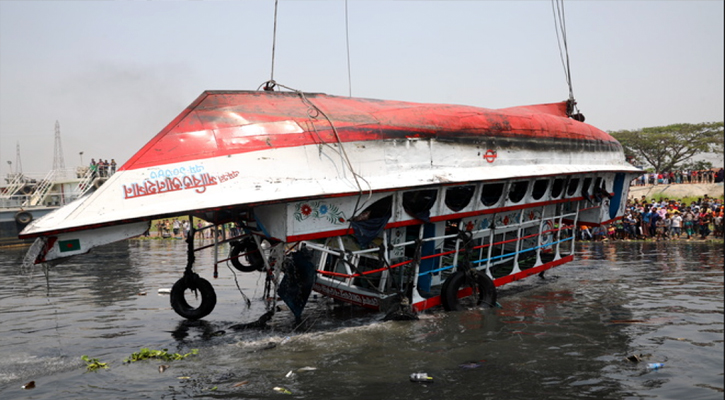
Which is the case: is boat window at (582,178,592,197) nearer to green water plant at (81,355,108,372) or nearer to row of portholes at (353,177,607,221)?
row of portholes at (353,177,607,221)

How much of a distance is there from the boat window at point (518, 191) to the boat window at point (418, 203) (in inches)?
97.3

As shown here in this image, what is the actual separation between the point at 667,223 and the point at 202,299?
19.9 meters

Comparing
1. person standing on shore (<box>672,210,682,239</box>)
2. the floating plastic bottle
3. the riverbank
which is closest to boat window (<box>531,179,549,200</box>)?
the floating plastic bottle

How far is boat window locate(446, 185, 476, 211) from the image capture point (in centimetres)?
1168

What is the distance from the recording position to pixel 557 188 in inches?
546

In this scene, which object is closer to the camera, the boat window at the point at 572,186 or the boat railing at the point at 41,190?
the boat window at the point at 572,186

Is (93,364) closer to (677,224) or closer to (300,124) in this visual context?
(300,124)

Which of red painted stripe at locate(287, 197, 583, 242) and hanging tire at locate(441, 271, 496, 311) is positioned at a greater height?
red painted stripe at locate(287, 197, 583, 242)

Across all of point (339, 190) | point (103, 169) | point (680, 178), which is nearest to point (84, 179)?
point (103, 169)

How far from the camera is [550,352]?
9109mm

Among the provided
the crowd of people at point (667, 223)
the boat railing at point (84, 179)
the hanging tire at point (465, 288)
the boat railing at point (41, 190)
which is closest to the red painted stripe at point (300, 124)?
the hanging tire at point (465, 288)

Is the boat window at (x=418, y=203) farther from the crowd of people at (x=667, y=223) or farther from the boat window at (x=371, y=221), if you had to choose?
the crowd of people at (x=667, y=223)

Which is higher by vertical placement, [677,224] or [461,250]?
[461,250]

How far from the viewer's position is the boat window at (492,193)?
12.2 meters
